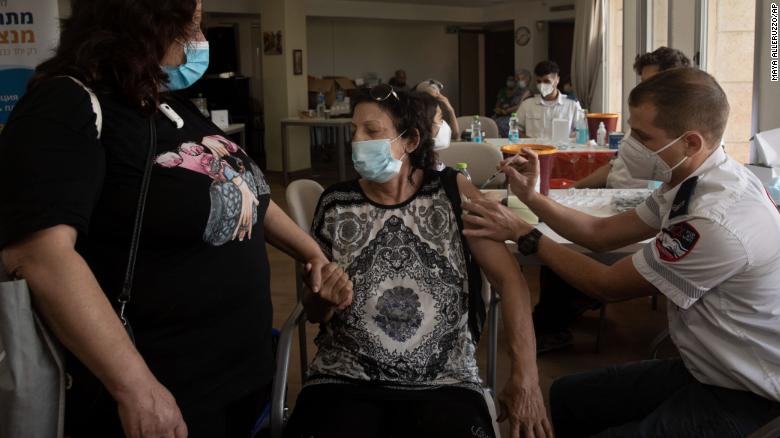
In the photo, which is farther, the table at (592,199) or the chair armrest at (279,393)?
the table at (592,199)

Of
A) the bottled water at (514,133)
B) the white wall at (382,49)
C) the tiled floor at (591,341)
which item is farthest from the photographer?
the white wall at (382,49)

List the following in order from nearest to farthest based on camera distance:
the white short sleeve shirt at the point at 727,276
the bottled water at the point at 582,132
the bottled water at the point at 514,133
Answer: the white short sleeve shirt at the point at 727,276 < the bottled water at the point at 582,132 < the bottled water at the point at 514,133

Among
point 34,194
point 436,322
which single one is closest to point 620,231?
point 436,322

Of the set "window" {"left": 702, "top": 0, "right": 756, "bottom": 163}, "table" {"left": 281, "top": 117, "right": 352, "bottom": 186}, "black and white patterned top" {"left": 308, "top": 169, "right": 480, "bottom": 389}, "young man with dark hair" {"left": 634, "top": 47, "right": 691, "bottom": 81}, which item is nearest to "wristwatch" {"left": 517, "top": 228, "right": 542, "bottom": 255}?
"black and white patterned top" {"left": 308, "top": 169, "right": 480, "bottom": 389}

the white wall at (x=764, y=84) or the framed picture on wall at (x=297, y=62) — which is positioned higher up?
the framed picture on wall at (x=297, y=62)

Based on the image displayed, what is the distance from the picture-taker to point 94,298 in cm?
103

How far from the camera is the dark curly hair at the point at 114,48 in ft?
3.58

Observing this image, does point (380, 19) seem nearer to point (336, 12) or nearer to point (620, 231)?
point (336, 12)

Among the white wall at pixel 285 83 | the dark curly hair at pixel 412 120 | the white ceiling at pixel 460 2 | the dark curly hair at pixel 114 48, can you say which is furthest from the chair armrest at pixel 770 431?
the white ceiling at pixel 460 2

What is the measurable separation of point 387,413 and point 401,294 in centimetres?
28

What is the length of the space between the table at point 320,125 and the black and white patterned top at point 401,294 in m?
6.56

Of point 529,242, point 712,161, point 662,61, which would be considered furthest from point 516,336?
point 662,61

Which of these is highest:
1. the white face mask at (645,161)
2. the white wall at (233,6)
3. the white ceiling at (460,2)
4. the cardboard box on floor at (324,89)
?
the white ceiling at (460,2)

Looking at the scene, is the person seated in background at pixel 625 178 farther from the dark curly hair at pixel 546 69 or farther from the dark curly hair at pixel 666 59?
the dark curly hair at pixel 546 69
